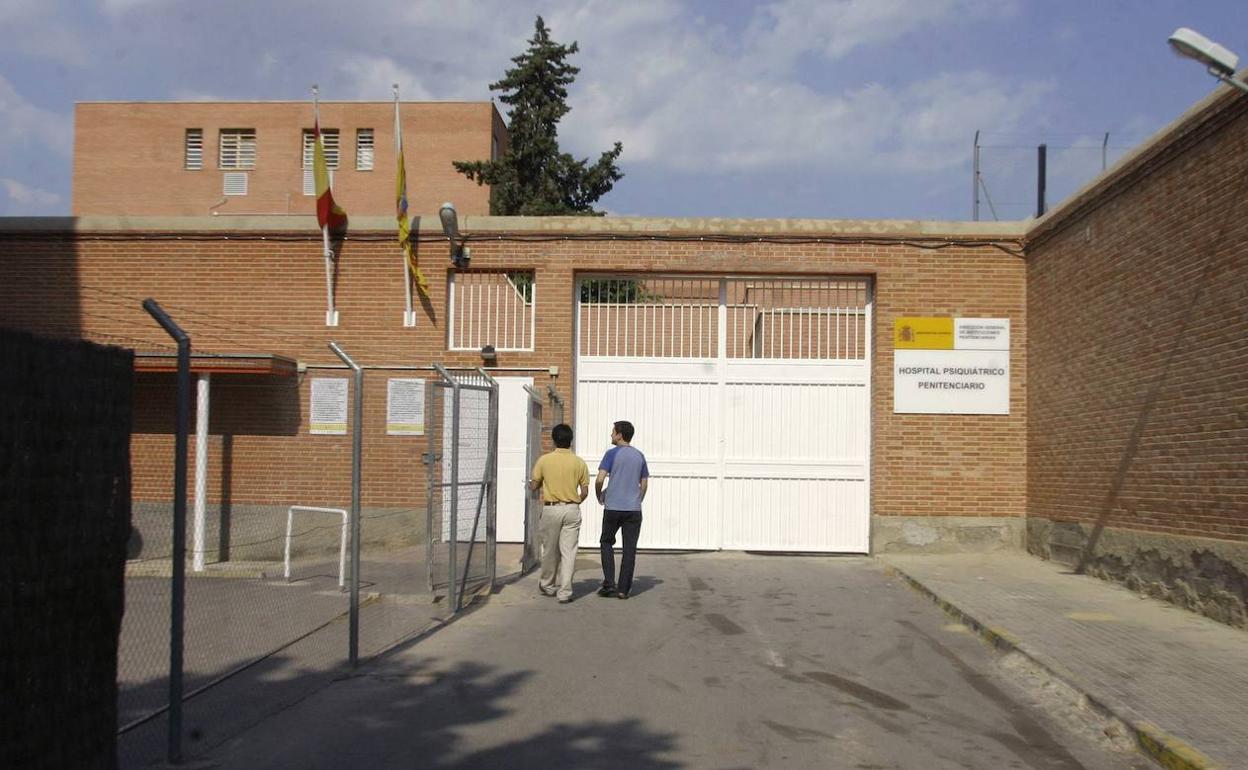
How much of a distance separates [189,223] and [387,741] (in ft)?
35.6

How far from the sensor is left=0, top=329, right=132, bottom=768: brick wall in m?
4.19

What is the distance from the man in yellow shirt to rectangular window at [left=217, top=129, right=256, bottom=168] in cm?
3676

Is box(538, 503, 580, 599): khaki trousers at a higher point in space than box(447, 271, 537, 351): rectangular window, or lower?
lower

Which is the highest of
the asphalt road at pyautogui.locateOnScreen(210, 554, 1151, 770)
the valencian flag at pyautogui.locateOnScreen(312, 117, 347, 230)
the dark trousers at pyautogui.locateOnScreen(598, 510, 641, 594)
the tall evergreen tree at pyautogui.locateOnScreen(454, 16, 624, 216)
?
the tall evergreen tree at pyautogui.locateOnScreen(454, 16, 624, 216)

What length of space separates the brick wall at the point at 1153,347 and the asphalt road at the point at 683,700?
8.50ft

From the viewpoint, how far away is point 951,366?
14711 millimetres

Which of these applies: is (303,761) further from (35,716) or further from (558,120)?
(558,120)

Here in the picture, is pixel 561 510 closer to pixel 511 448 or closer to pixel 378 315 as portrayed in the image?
pixel 511 448

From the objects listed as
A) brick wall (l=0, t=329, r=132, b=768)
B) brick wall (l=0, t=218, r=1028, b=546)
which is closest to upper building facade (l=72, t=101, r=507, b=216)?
brick wall (l=0, t=218, r=1028, b=546)

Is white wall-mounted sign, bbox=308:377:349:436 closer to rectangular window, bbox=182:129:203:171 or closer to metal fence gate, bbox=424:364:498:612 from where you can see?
metal fence gate, bbox=424:364:498:612

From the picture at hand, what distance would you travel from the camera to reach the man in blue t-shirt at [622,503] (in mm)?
11242

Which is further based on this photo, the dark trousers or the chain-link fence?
the dark trousers

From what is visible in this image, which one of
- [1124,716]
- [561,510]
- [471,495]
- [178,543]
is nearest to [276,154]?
[471,495]

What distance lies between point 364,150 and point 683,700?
39381 mm
